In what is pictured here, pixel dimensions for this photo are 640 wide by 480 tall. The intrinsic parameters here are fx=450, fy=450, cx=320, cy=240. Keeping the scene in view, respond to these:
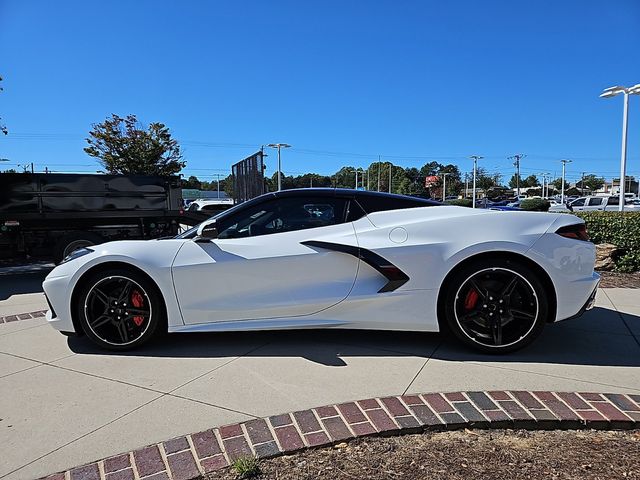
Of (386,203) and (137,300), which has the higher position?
(386,203)

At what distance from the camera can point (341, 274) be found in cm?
360

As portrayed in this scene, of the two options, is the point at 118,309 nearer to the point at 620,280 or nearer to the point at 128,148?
the point at 620,280

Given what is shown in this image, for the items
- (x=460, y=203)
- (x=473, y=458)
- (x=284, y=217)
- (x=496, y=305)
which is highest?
(x=460, y=203)

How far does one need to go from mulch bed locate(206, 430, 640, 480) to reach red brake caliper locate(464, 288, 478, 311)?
120 cm

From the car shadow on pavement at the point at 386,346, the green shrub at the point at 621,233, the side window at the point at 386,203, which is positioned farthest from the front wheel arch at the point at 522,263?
the green shrub at the point at 621,233

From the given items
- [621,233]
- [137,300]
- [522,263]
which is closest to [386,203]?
[522,263]

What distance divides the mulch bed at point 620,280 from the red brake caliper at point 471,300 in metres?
4.06

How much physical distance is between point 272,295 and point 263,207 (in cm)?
75

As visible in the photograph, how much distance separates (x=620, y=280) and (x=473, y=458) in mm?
6077

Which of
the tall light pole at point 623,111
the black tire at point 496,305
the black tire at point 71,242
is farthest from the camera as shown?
the tall light pole at point 623,111

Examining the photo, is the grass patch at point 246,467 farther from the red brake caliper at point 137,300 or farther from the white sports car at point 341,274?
the red brake caliper at point 137,300

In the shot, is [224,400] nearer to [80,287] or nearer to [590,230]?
[80,287]

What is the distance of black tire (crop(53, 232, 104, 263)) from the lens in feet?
26.3

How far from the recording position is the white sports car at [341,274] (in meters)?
3.49
